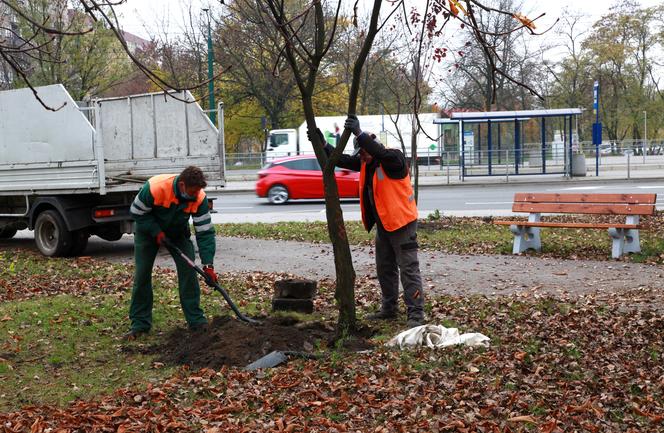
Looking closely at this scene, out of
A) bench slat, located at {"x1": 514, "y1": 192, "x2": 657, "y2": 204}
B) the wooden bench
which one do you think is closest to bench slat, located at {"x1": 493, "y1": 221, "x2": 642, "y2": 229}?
the wooden bench

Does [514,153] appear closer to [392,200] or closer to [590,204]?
[590,204]

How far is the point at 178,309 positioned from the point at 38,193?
19.1ft

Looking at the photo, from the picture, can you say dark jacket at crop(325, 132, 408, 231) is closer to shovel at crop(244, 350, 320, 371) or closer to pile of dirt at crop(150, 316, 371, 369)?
pile of dirt at crop(150, 316, 371, 369)

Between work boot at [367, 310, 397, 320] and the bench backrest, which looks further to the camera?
the bench backrest

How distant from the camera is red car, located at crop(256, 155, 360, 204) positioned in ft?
75.2

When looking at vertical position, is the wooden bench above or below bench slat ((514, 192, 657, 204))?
below

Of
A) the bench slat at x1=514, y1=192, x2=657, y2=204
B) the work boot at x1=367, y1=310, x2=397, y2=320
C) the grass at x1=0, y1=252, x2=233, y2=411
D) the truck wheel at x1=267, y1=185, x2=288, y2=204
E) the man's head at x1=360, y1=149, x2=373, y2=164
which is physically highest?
the man's head at x1=360, y1=149, x2=373, y2=164

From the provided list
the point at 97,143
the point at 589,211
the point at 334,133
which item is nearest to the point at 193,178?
the point at 97,143

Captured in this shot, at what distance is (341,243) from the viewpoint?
20.9ft

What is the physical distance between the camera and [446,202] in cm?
2153

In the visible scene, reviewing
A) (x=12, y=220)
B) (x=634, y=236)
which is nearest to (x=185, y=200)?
(x=634, y=236)

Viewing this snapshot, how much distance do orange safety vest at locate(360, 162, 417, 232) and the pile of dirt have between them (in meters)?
1.01

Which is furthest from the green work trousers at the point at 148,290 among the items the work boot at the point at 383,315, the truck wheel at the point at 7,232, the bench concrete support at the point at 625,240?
the truck wheel at the point at 7,232

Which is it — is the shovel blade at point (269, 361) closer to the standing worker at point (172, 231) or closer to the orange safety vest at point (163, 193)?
the standing worker at point (172, 231)
